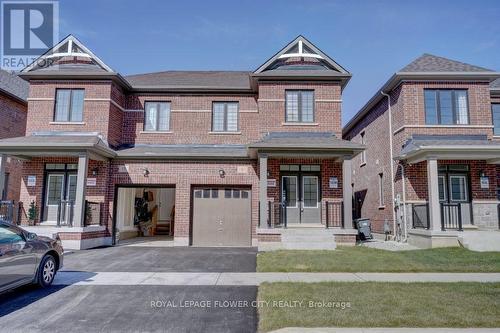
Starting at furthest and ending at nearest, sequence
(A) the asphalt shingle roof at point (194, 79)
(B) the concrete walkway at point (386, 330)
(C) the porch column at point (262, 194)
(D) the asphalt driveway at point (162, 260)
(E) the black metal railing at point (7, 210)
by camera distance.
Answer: (A) the asphalt shingle roof at point (194, 79)
(E) the black metal railing at point (7, 210)
(C) the porch column at point (262, 194)
(D) the asphalt driveway at point (162, 260)
(B) the concrete walkway at point (386, 330)

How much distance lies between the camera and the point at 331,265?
30.0ft

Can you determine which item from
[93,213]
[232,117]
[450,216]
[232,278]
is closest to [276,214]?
[232,117]

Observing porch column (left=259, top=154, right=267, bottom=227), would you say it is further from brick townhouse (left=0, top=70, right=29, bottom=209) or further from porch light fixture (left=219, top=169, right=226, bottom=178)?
brick townhouse (left=0, top=70, right=29, bottom=209)

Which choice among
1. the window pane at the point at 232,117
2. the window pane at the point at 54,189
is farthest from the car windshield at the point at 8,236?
the window pane at the point at 232,117

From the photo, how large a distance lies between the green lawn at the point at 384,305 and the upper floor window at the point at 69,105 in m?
11.8

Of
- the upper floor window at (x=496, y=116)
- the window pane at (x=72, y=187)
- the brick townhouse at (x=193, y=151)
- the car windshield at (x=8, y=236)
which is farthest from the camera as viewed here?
the upper floor window at (x=496, y=116)

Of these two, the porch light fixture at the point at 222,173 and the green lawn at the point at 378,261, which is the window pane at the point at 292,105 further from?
the green lawn at the point at 378,261

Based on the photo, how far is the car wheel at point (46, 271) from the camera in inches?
277

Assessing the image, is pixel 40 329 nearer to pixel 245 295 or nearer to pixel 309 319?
pixel 245 295

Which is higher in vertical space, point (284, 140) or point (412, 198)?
point (284, 140)

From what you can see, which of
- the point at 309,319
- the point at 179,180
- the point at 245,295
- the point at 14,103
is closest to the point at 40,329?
the point at 245,295

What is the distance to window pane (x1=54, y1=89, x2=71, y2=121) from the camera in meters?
15.0

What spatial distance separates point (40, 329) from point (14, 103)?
58.0 ft
